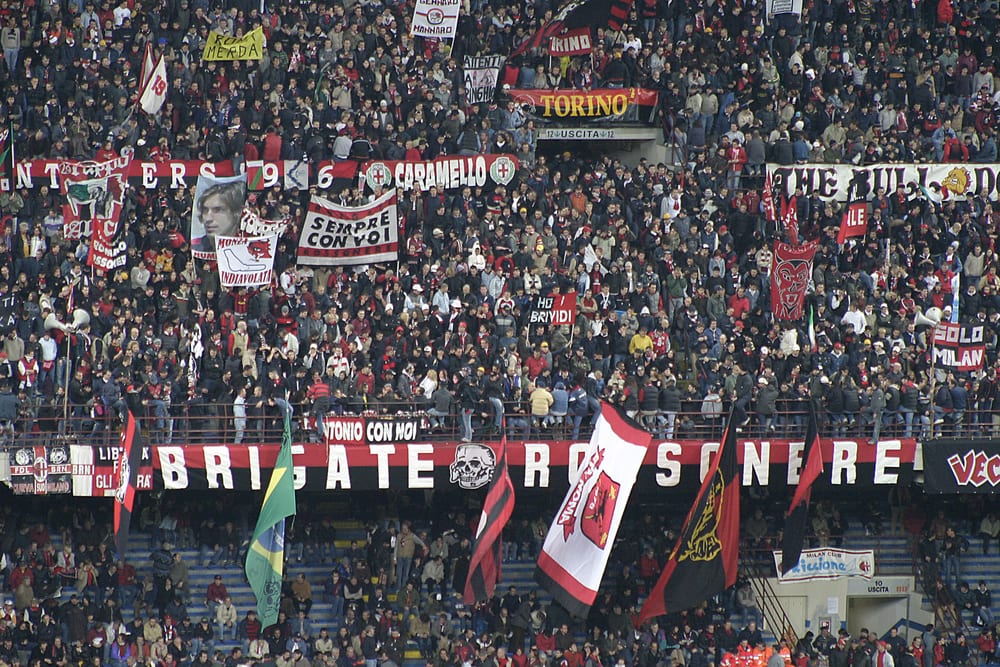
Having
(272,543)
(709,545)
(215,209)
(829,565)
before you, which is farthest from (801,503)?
(215,209)

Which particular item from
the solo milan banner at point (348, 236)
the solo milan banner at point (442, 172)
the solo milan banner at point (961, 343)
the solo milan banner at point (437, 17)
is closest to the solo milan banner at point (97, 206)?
the solo milan banner at point (348, 236)

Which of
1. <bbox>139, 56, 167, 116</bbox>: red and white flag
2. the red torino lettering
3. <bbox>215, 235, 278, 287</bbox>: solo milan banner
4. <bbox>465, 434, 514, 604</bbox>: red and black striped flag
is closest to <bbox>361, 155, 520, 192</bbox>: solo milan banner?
<bbox>215, 235, 278, 287</bbox>: solo milan banner

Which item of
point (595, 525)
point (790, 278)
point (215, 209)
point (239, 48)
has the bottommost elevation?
point (595, 525)

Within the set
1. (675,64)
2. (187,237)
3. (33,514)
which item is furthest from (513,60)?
(33,514)

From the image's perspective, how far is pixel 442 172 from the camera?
39000 millimetres

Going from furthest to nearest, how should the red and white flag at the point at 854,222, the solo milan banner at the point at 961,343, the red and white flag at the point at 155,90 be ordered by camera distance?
1. the red and white flag at the point at 854,222
2. the red and white flag at the point at 155,90
3. the solo milan banner at the point at 961,343

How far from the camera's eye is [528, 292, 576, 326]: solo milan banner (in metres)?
36.0

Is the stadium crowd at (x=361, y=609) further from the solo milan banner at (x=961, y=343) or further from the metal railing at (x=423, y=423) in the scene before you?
the solo milan banner at (x=961, y=343)

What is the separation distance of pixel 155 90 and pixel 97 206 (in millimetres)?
3149

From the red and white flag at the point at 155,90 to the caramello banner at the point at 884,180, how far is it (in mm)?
11725

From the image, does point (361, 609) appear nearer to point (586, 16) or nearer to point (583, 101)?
point (583, 101)

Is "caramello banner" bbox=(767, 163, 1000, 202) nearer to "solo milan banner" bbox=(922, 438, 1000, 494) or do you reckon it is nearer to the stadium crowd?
"solo milan banner" bbox=(922, 438, 1000, 494)

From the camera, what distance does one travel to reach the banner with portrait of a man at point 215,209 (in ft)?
122

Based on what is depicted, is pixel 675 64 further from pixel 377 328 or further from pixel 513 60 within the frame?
pixel 377 328
